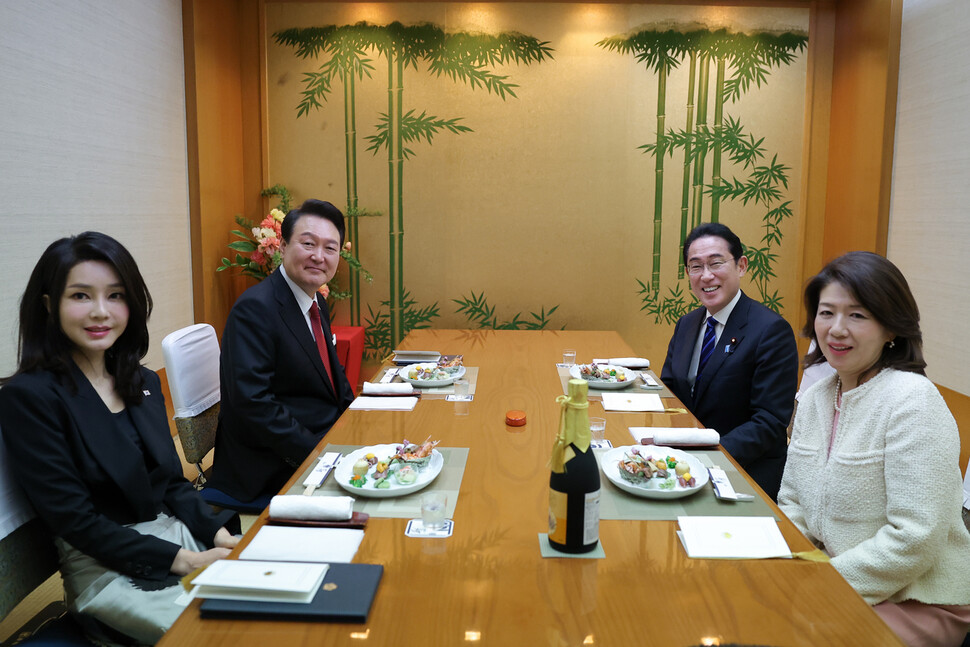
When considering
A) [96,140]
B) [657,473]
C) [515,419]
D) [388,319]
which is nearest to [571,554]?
[657,473]

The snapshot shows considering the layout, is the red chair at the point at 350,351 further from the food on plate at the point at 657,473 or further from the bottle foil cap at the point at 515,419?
the food on plate at the point at 657,473

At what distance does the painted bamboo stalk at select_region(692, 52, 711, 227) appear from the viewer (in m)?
4.61

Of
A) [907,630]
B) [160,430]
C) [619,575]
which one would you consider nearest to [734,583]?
[619,575]

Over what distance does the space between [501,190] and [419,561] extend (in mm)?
3752

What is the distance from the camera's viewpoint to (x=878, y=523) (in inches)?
59.3

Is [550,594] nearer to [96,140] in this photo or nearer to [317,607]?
[317,607]

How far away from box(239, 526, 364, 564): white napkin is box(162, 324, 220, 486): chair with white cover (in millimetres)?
1134

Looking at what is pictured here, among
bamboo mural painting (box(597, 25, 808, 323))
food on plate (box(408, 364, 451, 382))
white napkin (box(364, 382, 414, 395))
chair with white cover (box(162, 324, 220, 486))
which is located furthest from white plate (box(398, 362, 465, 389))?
bamboo mural painting (box(597, 25, 808, 323))

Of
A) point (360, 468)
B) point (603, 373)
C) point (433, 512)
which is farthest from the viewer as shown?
point (603, 373)

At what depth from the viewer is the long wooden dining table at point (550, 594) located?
1.04m

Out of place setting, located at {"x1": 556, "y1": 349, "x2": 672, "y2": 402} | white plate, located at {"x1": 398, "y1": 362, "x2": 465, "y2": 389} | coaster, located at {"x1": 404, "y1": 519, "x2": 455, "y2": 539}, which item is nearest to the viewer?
coaster, located at {"x1": 404, "y1": 519, "x2": 455, "y2": 539}

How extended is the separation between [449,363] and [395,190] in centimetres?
222

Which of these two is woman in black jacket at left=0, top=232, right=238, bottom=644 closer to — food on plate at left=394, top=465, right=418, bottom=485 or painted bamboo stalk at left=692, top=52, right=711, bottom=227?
food on plate at left=394, top=465, right=418, bottom=485

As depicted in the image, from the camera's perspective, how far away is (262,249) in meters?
4.22
